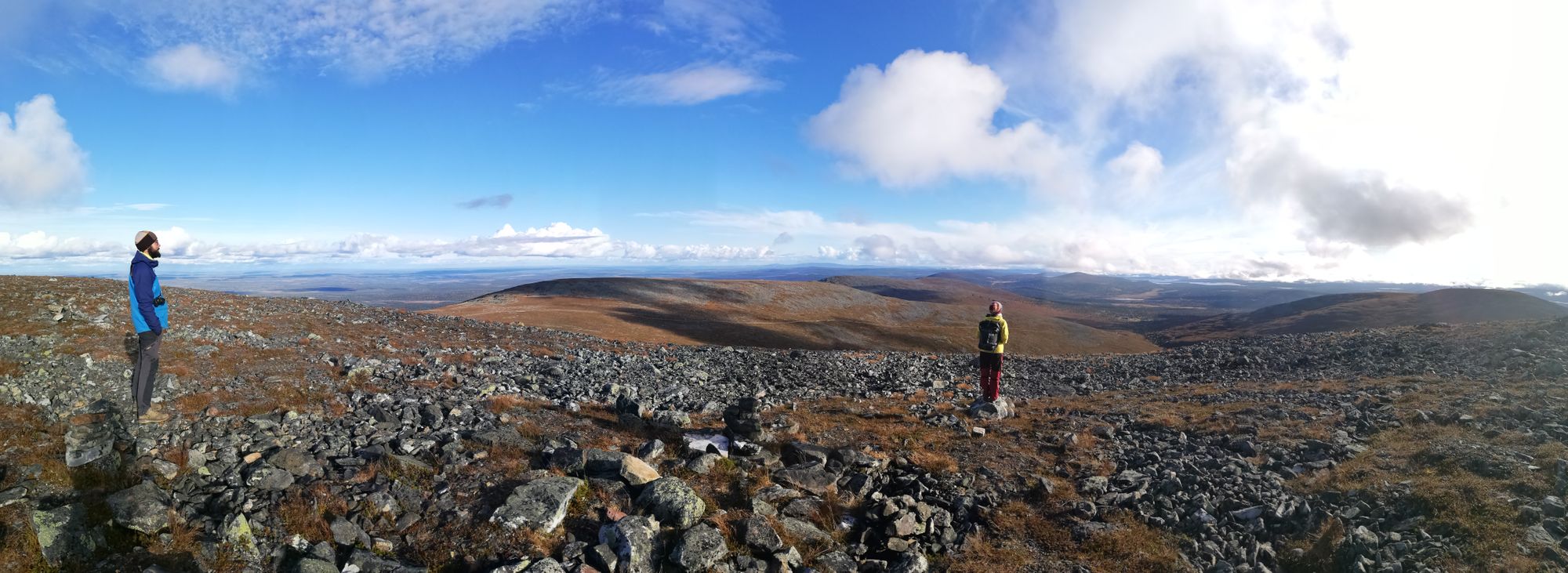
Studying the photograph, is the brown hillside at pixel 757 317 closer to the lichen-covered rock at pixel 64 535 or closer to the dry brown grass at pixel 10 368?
the dry brown grass at pixel 10 368

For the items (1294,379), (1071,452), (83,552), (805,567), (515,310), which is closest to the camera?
(83,552)

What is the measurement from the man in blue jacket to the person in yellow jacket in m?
20.5

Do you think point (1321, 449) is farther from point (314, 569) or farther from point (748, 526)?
point (314, 569)

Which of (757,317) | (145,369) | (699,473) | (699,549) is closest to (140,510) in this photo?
(145,369)

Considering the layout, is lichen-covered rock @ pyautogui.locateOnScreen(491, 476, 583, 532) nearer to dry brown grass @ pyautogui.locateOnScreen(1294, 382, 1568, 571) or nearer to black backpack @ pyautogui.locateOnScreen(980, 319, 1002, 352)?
dry brown grass @ pyautogui.locateOnScreen(1294, 382, 1568, 571)

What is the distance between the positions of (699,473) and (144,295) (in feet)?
36.9

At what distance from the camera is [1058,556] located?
9.70 metres

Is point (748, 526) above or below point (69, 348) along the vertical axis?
below

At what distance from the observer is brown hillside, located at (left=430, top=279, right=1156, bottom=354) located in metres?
60.7

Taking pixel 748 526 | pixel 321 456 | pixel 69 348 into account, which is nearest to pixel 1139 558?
pixel 748 526

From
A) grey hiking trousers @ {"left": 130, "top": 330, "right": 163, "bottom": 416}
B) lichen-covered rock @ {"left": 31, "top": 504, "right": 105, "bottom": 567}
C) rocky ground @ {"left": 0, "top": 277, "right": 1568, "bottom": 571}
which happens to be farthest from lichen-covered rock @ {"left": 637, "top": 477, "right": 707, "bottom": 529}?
grey hiking trousers @ {"left": 130, "top": 330, "right": 163, "bottom": 416}

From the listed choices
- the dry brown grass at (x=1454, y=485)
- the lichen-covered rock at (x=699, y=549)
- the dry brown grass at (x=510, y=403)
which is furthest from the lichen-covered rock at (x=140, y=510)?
the dry brown grass at (x=1454, y=485)

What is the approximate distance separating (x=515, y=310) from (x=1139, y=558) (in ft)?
216

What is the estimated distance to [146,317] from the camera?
37.0 ft
